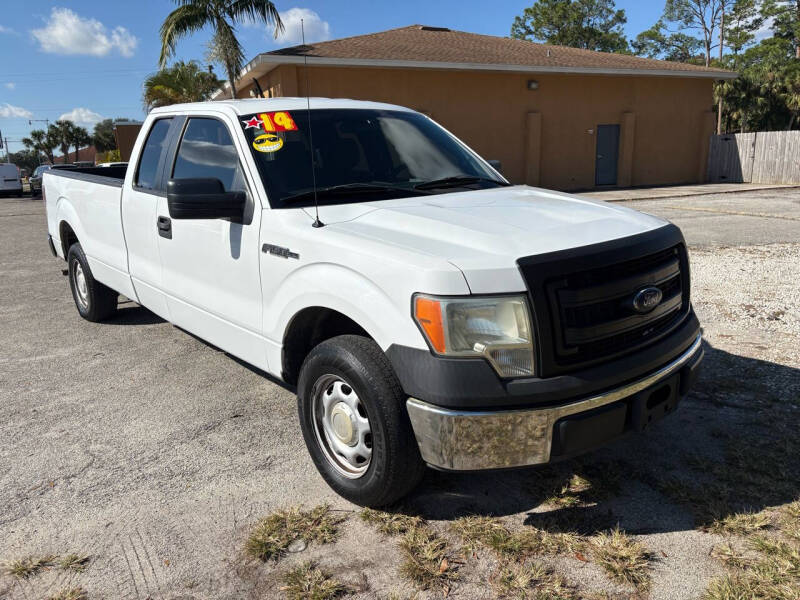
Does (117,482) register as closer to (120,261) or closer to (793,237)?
(120,261)

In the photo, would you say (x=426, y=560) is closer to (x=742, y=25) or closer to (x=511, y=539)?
(x=511, y=539)

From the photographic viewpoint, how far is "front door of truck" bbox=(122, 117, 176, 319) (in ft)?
14.5

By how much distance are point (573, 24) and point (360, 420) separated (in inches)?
2495

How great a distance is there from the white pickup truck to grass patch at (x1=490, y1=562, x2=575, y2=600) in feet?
1.45

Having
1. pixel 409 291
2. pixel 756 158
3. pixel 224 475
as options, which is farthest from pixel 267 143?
pixel 756 158

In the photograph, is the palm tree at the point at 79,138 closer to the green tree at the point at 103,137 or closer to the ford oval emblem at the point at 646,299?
the green tree at the point at 103,137

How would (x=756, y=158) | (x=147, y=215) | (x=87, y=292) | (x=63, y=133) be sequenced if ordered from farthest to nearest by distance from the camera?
(x=63, y=133) < (x=756, y=158) < (x=87, y=292) < (x=147, y=215)

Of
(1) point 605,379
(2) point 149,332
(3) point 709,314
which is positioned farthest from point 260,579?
(3) point 709,314

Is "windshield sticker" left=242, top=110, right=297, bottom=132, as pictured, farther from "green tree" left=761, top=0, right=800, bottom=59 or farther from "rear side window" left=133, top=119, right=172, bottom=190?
"green tree" left=761, top=0, right=800, bottom=59

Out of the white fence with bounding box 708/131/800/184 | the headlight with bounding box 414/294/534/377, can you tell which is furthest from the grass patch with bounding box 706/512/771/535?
the white fence with bounding box 708/131/800/184

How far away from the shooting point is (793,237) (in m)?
10.2

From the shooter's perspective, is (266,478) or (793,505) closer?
(793,505)

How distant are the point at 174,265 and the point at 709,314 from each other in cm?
466

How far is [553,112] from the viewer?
72.8ft
